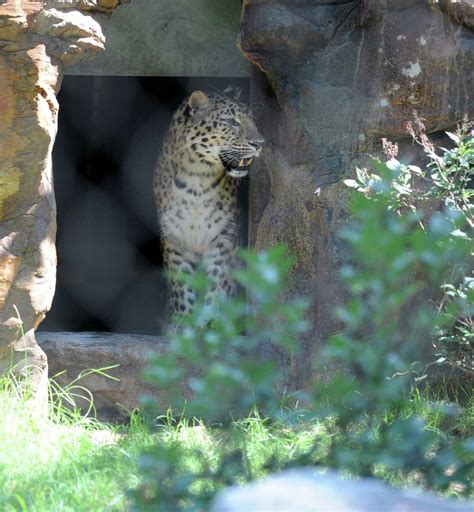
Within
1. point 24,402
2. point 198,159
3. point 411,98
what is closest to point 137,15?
point 198,159

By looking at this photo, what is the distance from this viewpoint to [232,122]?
5766 mm

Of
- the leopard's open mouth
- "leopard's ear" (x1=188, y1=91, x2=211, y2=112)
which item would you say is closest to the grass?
the leopard's open mouth

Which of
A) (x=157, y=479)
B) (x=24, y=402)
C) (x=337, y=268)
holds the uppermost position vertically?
(x=157, y=479)

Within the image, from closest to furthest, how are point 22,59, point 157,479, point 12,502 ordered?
point 157,479, point 12,502, point 22,59

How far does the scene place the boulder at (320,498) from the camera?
1418 mm

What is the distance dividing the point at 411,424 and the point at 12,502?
194cm

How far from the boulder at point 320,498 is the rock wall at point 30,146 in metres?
3.14

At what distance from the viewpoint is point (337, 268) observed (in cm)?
493

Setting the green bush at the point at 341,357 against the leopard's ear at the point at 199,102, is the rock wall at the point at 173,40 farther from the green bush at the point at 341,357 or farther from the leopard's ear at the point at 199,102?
the green bush at the point at 341,357

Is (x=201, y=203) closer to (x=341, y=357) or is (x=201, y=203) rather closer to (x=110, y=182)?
(x=110, y=182)

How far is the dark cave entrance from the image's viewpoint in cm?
721

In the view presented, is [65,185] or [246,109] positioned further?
[65,185]

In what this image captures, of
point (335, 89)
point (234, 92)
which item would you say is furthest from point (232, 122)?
point (335, 89)

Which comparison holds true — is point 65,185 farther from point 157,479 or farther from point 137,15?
point 157,479
